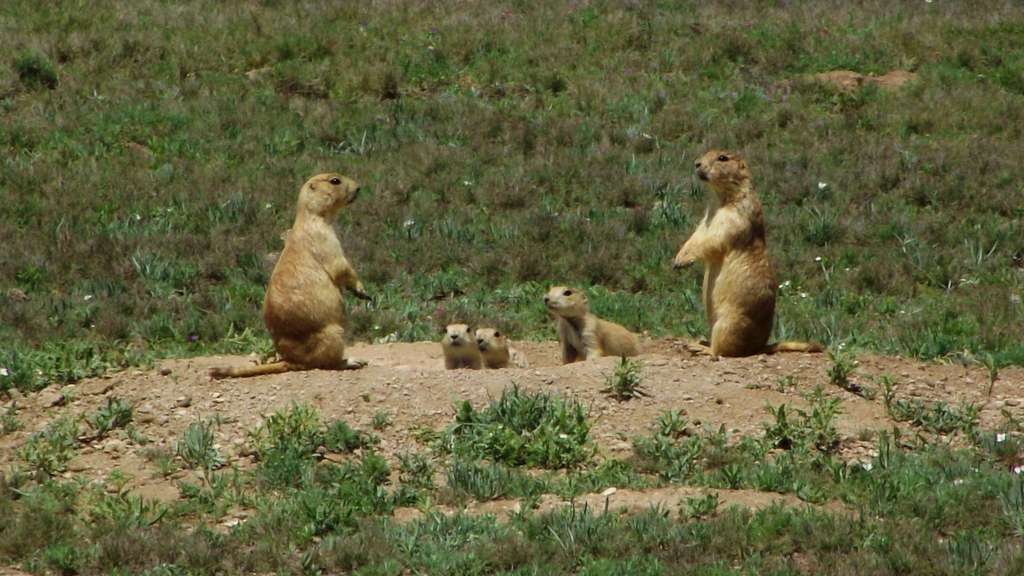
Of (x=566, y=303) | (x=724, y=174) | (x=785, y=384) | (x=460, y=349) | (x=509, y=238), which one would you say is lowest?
(x=509, y=238)

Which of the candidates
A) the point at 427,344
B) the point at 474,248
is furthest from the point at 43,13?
the point at 427,344

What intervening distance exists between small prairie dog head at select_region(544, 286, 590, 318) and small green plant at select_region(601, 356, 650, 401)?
6.22 ft

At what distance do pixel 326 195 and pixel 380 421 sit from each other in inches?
87.4

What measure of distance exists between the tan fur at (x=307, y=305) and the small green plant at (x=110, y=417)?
2.39ft

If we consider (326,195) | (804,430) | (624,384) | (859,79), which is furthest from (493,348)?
(859,79)

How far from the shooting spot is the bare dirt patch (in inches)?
299

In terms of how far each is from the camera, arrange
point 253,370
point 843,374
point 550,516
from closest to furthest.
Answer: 1. point 550,516
2. point 843,374
3. point 253,370

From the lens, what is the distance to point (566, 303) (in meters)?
10.0

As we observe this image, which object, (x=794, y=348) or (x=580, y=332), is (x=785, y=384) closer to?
(x=794, y=348)

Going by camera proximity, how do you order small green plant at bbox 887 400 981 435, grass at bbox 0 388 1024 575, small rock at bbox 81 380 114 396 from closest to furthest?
grass at bbox 0 388 1024 575, small green plant at bbox 887 400 981 435, small rock at bbox 81 380 114 396

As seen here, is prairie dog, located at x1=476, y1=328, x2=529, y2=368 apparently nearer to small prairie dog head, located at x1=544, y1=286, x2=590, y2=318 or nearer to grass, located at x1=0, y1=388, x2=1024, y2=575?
small prairie dog head, located at x1=544, y1=286, x2=590, y2=318

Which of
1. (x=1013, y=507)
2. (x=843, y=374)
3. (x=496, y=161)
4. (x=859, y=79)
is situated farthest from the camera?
(x=859, y=79)

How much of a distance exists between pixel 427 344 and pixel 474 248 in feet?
7.77

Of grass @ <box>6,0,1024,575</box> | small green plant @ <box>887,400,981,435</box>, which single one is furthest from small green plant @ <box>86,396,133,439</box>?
small green plant @ <box>887,400,981,435</box>
